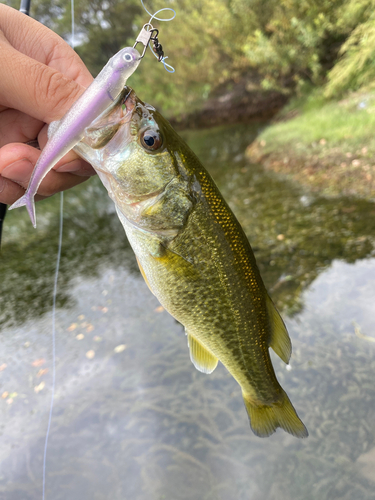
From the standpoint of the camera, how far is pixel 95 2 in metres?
18.2

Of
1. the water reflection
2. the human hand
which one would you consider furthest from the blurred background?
the human hand

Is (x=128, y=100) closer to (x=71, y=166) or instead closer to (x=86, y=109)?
(x=86, y=109)

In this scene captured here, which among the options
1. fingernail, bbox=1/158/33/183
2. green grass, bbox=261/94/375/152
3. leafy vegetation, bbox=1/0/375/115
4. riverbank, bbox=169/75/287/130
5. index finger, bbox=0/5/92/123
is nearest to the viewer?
index finger, bbox=0/5/92/123

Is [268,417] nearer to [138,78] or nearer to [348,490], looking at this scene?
[348,490]

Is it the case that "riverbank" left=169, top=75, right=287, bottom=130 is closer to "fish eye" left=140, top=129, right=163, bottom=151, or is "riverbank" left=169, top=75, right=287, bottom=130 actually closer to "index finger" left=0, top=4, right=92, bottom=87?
"index finger" left=0, top=4, right=92, bottom=87

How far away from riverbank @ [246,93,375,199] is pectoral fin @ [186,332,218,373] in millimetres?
4749

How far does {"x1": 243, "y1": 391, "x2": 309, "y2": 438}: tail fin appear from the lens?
5.23ft

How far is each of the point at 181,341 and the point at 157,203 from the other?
8.91 feet

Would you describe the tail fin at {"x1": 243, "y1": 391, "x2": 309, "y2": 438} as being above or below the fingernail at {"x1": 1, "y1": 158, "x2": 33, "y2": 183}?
below

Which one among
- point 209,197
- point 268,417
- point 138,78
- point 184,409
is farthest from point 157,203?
point 138,78

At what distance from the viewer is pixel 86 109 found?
1.03 meters

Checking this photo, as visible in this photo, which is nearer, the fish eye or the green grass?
the fish eye

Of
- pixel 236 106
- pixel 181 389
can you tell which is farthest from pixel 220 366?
pixel 236 106

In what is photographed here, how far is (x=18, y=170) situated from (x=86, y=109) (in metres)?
0.53
